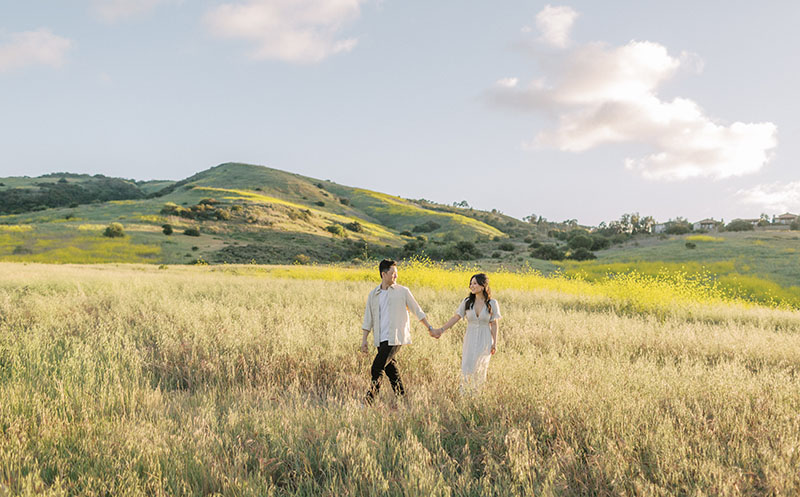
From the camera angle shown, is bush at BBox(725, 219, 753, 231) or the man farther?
bush at BBox(725, 219, 753, 231)

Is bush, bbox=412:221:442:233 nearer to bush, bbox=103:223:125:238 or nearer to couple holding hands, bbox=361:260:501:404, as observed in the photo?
bush, bbox=103:223:125:238

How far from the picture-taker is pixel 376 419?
413 centimetres

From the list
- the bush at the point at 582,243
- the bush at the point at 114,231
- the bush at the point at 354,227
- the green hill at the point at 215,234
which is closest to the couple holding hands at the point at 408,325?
the green hill at the point at 215,234

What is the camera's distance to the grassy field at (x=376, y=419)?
318 cm

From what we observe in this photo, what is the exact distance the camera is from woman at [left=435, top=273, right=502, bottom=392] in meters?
5.10

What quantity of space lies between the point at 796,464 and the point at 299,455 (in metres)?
3.88

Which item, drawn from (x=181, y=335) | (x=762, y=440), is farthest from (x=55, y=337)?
(x=762, y=440)

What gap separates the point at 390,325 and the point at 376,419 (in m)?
1.42

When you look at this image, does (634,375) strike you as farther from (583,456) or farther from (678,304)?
(678,304)

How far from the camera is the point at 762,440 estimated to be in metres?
3.71

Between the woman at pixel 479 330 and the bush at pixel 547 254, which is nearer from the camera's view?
the woman at pixel 479 330

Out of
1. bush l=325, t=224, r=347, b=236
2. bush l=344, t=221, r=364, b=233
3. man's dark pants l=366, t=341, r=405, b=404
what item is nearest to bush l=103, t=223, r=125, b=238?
bush l=325, t=224, r=347, b=236

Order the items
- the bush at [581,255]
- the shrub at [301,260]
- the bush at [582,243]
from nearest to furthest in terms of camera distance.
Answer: the bush at [581,255] < the shrub at [301,260] < the bush at [582,243]

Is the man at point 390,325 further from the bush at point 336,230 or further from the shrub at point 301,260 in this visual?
the bush at point 336,230
